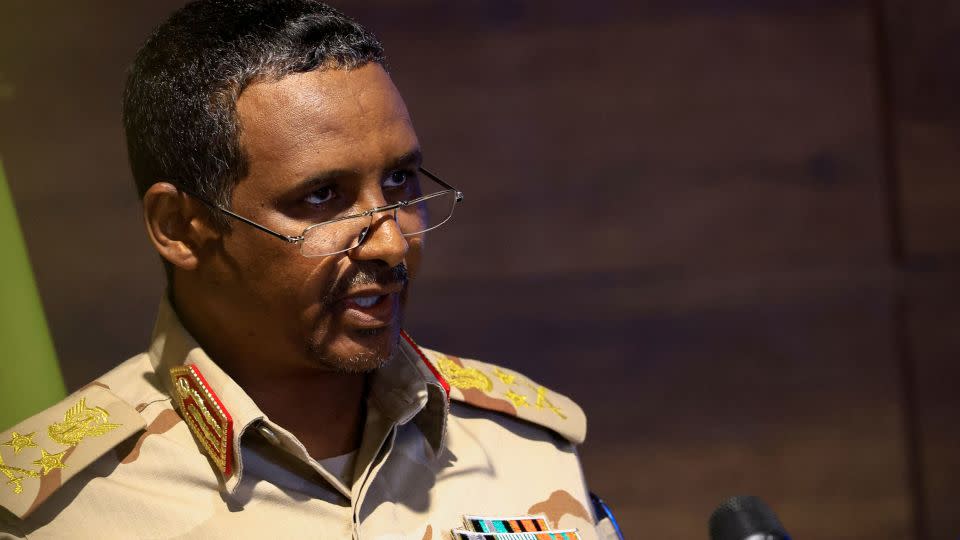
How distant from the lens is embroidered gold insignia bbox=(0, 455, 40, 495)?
3.98 ft

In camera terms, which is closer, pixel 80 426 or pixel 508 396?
pixel 80 426

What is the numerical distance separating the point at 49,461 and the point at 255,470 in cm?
19

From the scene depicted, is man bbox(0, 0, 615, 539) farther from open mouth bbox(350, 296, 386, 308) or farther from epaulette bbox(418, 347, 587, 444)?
epaulette bbox(418, 347, 587, 444)

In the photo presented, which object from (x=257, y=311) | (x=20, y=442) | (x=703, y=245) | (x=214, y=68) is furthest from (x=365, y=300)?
(x=703, y=245)

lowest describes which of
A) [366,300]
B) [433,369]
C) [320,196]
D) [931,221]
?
[931,221]

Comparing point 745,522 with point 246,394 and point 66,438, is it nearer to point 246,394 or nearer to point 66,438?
point 246,394

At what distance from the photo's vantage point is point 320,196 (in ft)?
4.07

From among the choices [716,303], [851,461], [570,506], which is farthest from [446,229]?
[851,461]

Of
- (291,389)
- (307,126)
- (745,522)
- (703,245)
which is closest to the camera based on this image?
(745,522)

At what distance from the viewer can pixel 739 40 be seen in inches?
76.9

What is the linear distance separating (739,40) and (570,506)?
846 millimetres

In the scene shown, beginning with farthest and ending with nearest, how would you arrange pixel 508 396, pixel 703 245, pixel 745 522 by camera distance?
1. pixel 703 245
2. pixel 508 396
3. pixel 745 522

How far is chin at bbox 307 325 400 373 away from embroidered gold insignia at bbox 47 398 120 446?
21 cm

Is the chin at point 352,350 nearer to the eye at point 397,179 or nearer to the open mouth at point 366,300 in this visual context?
the open mouth at point 366,300
